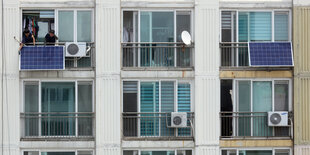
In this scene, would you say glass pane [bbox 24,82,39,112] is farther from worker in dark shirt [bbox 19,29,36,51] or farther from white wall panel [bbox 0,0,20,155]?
worker in dark shirt [bbox 19,29,36,51]

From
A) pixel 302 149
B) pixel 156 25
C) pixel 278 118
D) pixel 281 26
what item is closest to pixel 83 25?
pixel 156 25

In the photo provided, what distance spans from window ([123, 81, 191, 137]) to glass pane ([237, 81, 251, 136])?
6.51 feet

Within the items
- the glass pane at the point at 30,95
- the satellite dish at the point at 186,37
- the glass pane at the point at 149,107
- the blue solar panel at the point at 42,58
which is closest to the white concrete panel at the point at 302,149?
the glass pane at the point at 149,107

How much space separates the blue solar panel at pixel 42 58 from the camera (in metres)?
19.3

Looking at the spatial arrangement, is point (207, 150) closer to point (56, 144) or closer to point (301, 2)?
point (56, 144)

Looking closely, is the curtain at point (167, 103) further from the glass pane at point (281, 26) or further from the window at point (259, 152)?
the glass pane at point (281, 26)

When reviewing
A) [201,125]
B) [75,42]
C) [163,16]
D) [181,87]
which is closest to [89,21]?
[75,42]

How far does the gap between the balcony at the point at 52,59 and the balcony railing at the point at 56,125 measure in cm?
182

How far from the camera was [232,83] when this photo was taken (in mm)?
19891

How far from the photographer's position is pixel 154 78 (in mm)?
19672

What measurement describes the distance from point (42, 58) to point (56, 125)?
2.64 metres

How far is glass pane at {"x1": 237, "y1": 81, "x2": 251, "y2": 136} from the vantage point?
19.8m

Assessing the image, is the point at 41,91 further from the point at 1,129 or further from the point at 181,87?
the point at 181,87

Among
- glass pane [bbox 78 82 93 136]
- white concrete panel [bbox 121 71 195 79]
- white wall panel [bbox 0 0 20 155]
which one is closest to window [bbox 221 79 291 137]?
white concrete panel [bbox 121 71 195 79]
